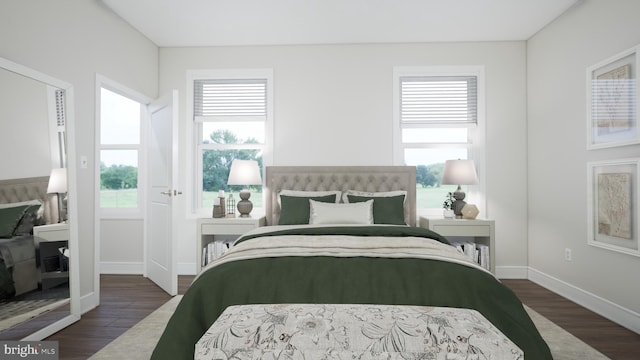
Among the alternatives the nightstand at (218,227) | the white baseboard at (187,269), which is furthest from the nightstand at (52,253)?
the white baseboard at (187,269)

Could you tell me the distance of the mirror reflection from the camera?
223 cm

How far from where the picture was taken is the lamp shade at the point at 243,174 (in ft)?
12.9

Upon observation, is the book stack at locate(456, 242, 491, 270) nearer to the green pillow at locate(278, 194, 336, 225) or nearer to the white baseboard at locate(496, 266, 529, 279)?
the white baseboard at locate(496, 266, 529, 279)

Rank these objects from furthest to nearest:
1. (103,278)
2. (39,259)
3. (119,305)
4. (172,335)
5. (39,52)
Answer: (103,278) < (119,305) < (39,52) < (39,259) < (172,335)

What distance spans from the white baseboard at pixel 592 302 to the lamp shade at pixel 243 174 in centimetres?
332

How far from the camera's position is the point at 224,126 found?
4.42 metres

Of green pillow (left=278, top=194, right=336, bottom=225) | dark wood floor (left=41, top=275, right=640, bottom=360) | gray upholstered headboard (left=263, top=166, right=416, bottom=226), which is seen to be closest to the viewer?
dark wood floor (left=41, top=275, right=640, bottom=360)

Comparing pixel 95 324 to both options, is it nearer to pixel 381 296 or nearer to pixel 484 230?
pixel 381 296

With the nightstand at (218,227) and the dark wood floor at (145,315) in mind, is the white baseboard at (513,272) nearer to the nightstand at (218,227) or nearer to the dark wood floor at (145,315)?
the dark wood floor at (145,315)

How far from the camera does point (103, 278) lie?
415 centimetres

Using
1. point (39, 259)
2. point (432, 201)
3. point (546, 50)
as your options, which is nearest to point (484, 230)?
point (432, 201)

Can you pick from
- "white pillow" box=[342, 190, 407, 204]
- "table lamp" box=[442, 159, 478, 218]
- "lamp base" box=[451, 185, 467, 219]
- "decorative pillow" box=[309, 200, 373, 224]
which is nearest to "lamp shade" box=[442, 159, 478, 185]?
"table lamp" box=[442, 159, 478, 218]

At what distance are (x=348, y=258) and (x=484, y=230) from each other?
91.4 inches

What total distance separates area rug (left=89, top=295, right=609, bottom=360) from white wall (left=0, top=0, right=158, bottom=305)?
0.82 meters
